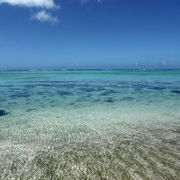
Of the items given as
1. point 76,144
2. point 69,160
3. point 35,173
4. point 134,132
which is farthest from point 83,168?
point 134,132

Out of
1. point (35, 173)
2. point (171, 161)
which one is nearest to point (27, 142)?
point (35, 173)

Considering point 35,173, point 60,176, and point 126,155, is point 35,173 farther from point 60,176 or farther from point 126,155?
point 126,155

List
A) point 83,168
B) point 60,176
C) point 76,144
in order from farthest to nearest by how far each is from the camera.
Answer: point 76,144
point 83,168
point 60,176

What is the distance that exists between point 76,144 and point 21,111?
5912 mm

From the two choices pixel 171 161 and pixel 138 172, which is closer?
pixel 138 172

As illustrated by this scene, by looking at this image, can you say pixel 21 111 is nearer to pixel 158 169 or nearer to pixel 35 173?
pixel 35 173

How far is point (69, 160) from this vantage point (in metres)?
5.18

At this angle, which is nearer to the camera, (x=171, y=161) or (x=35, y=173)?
(x=35, y=173)

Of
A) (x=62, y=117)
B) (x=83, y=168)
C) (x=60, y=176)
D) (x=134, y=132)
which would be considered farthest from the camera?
(x=62, y=117)

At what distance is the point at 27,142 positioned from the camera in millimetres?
6465

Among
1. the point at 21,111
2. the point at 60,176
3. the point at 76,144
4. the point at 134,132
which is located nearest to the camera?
the point at 60,176

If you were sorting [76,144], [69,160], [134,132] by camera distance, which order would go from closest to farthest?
[69,160] < [76,144] < [134,132]

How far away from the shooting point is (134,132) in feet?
24.5

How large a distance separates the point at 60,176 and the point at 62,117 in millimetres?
5451
